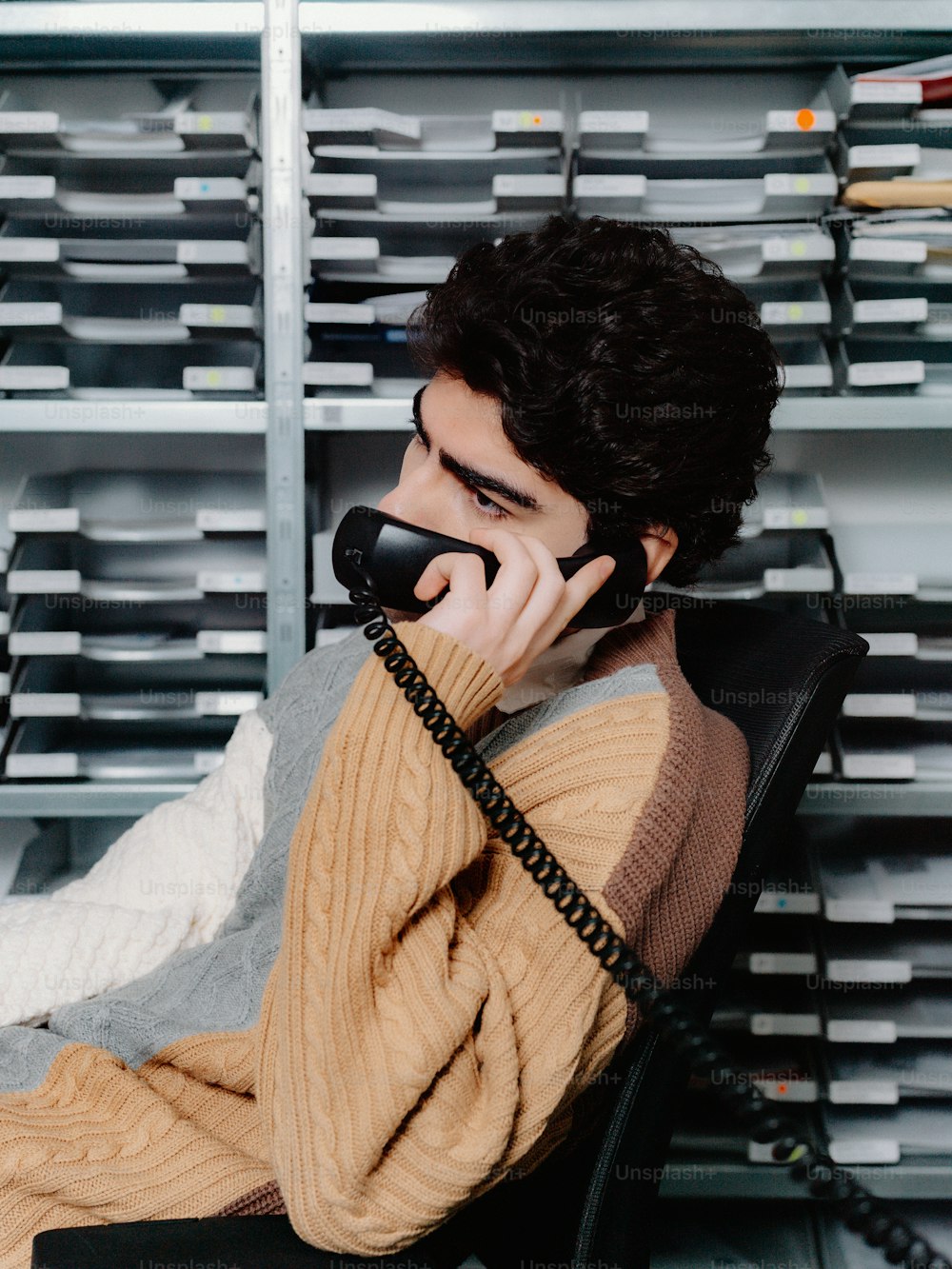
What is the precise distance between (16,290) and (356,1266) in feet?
→ 4.63

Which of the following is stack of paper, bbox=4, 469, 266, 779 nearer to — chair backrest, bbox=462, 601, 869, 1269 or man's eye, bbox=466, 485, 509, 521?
man's eye, bbox=466, 485, 509, 521

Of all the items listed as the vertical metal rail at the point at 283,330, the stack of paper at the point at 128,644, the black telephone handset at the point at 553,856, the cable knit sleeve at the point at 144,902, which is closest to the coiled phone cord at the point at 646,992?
the black telephone handset at the point at 553,856

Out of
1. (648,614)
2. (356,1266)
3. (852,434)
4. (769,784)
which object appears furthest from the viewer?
(852,434)

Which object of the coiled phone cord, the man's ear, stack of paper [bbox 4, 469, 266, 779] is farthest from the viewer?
stack of paper [bbox 4, 469, 266, 779]

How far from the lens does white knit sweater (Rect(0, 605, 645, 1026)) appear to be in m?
0.96

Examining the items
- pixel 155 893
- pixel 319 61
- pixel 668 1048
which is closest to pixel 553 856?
pixel 668 1048

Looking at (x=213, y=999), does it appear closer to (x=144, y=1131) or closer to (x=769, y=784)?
(x=144, y=1131)

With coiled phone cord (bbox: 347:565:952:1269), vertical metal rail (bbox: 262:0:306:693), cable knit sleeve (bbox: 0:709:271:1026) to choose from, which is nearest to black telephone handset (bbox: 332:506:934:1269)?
coiled phone cord (bbox: 347:565:952:1269)

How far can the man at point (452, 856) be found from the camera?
2.23 feet

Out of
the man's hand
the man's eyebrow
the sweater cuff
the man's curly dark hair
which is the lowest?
the sweater cuff

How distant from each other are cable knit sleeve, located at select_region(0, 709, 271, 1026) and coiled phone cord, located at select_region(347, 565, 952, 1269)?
41cm

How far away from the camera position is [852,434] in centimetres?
183

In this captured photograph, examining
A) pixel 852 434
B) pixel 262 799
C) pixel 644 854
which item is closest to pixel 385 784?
pixel 644 854

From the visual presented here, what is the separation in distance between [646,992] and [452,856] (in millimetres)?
161
